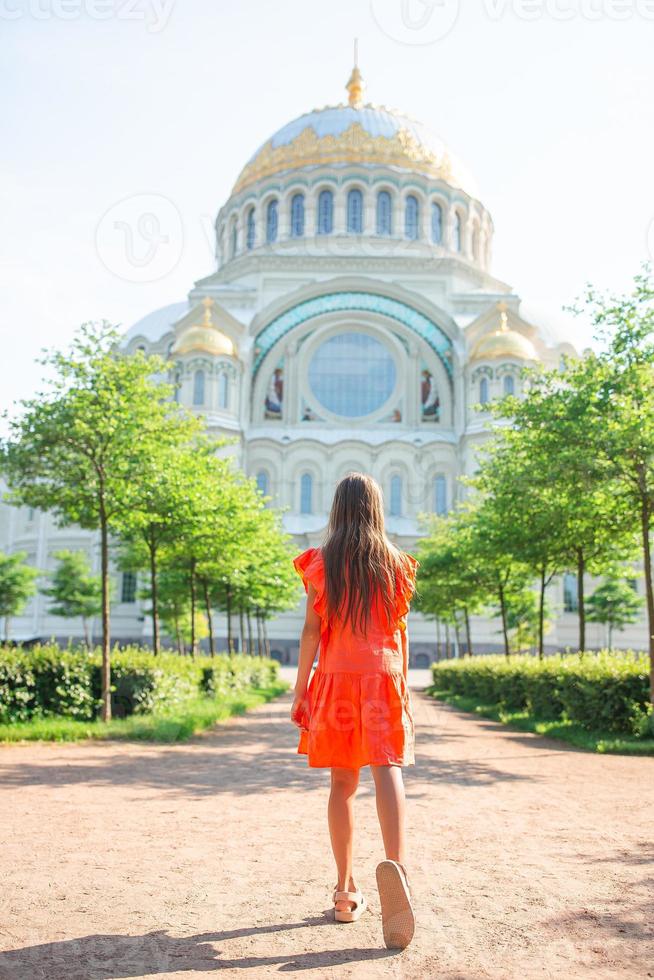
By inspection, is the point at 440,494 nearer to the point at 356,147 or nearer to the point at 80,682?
the point at 356,147

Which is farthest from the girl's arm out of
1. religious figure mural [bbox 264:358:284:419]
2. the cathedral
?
religious figure mural [bbox 264:358:284:419]

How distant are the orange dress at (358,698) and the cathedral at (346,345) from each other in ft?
136

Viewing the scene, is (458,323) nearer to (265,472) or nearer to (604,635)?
(265,472)

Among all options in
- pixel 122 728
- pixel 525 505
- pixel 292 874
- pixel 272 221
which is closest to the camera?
pixel 292 874

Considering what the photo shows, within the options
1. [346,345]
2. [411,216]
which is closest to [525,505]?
[346,345]

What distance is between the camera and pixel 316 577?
4742 millimetres

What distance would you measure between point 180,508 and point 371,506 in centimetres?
1213

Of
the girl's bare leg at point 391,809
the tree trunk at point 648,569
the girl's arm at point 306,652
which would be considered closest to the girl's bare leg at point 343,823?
the girl's bare leg at point 391,809

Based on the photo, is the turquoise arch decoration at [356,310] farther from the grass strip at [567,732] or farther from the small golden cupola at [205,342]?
the grass strip at [567,732]

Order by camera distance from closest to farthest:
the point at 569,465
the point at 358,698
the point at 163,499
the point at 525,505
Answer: the point at 358,698, the point at 569,465, the point at 525,505, the point at 163,499

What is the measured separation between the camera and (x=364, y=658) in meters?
4.59

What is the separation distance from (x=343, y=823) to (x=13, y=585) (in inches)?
1797

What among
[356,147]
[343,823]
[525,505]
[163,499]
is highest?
[356,147]

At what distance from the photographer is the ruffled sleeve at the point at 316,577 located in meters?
4.70
